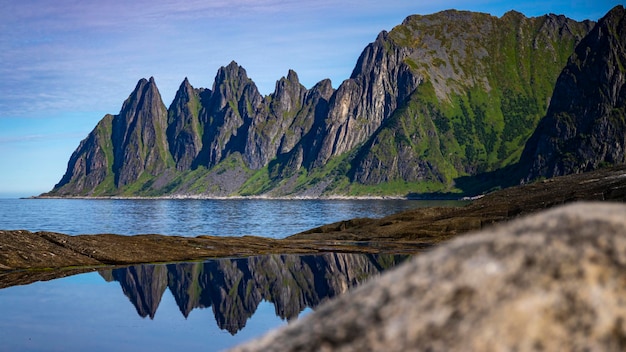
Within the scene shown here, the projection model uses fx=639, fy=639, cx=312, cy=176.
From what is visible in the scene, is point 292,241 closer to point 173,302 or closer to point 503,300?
point 173,302

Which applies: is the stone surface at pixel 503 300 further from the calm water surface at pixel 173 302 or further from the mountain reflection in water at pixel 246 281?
the mountain reflection in water at pixel 246 281

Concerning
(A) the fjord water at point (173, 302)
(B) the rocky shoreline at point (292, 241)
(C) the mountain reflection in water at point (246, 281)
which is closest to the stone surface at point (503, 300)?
(A) the fjord water at point (173, 302)

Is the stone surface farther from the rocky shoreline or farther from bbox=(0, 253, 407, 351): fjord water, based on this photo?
the rocky shoreline

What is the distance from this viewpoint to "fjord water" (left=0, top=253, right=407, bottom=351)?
40500 millimetres

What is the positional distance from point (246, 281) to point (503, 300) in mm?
65485

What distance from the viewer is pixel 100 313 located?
5009 cm

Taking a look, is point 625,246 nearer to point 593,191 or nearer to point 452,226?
point 452,226

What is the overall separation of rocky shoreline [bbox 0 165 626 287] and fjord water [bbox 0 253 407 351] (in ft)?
18.1

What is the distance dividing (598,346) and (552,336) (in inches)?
14.5

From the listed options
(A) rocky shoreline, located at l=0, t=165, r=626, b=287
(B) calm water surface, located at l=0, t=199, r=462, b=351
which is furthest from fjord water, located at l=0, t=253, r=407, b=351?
(A) rocky shoreline, located at l=0, t=165, r=626, b=287

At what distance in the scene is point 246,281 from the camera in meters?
68.8

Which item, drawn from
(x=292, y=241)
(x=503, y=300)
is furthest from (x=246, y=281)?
(x=503, y=300)

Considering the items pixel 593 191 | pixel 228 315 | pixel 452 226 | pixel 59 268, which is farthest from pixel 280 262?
pixel 593 191

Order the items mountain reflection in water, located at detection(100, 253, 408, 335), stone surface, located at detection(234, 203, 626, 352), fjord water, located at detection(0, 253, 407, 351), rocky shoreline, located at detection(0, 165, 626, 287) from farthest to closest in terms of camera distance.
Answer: rocky shoreline, located at detection(0, 165, 626, 287)
mountain reflection in water, located at detection(100, 253, 408, 335)
fjord water, located at detection(0, 253, 407, 351)
stone surface, located at detection(234, 203, 626, 352)
